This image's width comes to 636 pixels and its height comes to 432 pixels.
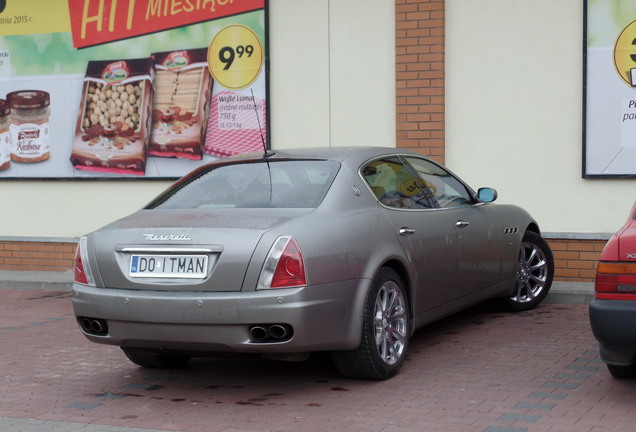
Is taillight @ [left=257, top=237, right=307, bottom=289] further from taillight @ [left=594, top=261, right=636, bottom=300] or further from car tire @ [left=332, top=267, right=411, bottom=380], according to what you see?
taillight @ [left=594, top=261, right=636, bottom=300]

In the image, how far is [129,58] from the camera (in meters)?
12.7

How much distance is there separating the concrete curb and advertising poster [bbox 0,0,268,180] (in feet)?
4.49

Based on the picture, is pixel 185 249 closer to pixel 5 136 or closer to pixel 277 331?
pixel 277 331

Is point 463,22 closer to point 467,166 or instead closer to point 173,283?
point 467,166

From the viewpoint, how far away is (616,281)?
566cm

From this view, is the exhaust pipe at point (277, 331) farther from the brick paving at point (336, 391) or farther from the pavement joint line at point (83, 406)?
the pavement joint line at point (83, 406)

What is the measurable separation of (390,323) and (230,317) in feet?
4.25

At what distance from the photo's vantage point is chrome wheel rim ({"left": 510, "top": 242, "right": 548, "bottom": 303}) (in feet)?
30.2

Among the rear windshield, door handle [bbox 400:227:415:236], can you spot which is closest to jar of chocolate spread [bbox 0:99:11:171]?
the rear windshield

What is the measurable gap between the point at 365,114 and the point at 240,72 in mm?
1659

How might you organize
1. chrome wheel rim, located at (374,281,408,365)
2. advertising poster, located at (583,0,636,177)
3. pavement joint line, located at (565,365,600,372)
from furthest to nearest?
1. advertising poster, located at (583,0,636,177)
2. pavement joint line, located at (565,365,600,372)
3. chrome wheel rim, located at (374,281,408,365)

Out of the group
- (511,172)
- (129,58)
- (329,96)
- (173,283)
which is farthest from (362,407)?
(129,58)

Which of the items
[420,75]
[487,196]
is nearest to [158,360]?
[487,196]

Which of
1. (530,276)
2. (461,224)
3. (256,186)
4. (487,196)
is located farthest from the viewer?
(530,276)
